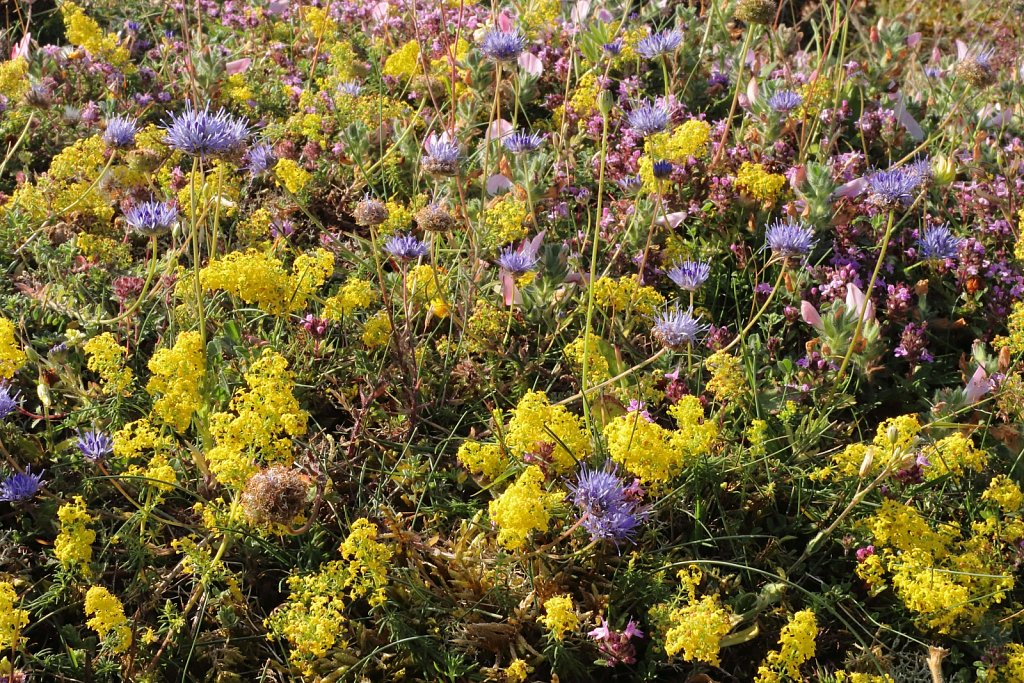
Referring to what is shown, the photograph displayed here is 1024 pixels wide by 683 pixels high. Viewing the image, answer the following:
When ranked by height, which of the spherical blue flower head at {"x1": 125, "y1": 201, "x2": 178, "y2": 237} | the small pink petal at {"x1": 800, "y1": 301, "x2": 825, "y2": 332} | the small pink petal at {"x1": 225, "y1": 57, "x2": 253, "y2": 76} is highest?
the spherical blue flower head at {"x1": 125, "y1": 201, "x2": 178, "y2": 237}

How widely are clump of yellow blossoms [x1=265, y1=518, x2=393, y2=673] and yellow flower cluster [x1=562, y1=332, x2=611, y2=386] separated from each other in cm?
81

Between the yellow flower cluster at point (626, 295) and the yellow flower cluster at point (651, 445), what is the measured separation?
2.00ft

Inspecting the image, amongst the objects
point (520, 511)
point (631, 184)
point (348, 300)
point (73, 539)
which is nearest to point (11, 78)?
point (348, 300)

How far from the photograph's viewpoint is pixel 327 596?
1.98 m

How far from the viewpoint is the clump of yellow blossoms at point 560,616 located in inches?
74.6

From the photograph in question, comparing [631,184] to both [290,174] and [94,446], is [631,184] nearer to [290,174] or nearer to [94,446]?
[290,174]

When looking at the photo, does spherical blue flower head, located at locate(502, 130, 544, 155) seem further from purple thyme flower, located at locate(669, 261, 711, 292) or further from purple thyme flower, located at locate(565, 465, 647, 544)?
purple thyme flower, located at locate(565, 465, 647, 544)

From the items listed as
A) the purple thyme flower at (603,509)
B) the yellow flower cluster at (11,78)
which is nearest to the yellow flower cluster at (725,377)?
the purple thyme flower at (603,509)

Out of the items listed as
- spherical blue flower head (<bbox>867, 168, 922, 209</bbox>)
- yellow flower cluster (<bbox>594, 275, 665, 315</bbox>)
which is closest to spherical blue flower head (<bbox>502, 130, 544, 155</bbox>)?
yellow flower cluster (<bbox>594, 275, 665, 315</bbox>)

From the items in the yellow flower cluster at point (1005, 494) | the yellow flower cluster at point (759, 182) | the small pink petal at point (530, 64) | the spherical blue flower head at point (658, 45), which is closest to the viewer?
the yellow flower cluster at point (1005, 494)

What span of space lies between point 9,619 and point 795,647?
5.01 feet

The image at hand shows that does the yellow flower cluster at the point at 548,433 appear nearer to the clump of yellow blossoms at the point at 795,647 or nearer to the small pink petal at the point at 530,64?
the clump of yellow blossoms at the point at 795,647

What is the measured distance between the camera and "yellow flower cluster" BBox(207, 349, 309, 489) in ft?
6.62

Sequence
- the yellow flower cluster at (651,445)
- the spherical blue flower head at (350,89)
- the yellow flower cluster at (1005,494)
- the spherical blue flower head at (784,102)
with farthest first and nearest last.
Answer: the spherical blue flower head at (350,89) < the spherical blue flower head at (784,102) < the yellow flower cluster at (1005,494) < the yellow flower cluster at (651,445)
